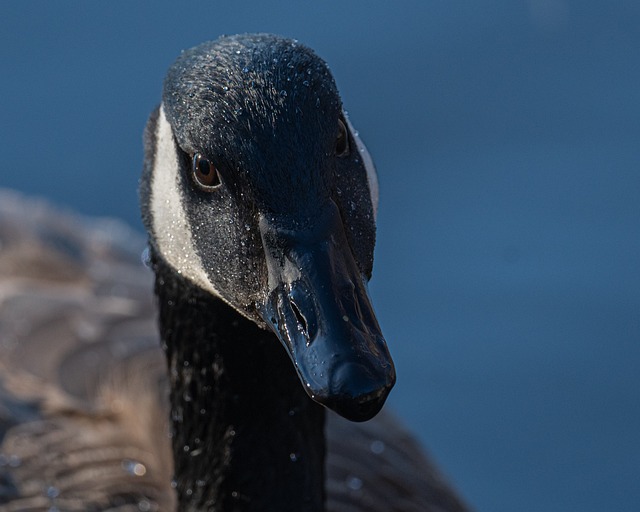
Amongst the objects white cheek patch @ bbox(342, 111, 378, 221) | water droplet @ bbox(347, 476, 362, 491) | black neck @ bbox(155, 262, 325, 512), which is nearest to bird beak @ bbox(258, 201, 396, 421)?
white cheek patch @ bbox(342, 111, 378, 221)

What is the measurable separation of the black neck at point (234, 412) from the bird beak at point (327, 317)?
1.57 ft

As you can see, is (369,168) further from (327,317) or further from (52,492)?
(52,492)

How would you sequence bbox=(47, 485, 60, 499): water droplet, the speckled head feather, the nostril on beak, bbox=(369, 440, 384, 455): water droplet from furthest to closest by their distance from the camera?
1. bbox=(369, 440, 384, 455): water droplet
2. bbox=(47, 485, 60, 499): water droplet
3. the speckled head feather
4. the nostril on beak

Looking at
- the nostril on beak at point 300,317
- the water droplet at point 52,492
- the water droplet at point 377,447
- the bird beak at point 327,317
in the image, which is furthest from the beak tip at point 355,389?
the water droplet at point 377,447

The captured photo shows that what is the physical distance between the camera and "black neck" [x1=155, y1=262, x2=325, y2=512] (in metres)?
3.06

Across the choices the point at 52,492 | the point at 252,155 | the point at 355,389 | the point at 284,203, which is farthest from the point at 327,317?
the point at 52,492

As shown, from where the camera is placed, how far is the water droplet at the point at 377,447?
4.23 metres

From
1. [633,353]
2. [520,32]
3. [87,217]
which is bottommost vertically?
[633,353]

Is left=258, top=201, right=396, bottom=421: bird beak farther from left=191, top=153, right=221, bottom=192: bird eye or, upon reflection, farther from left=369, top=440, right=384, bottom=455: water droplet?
left=369, top=440, right=384, bottom=455: water droplet

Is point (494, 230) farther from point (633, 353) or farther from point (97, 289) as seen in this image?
point (97, 289)

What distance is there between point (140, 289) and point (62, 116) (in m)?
2.02

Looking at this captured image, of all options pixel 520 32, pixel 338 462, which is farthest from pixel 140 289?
pixel 520 32

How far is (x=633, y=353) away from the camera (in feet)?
18.0

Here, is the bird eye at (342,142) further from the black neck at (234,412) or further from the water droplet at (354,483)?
the water droplet at (354,483)
